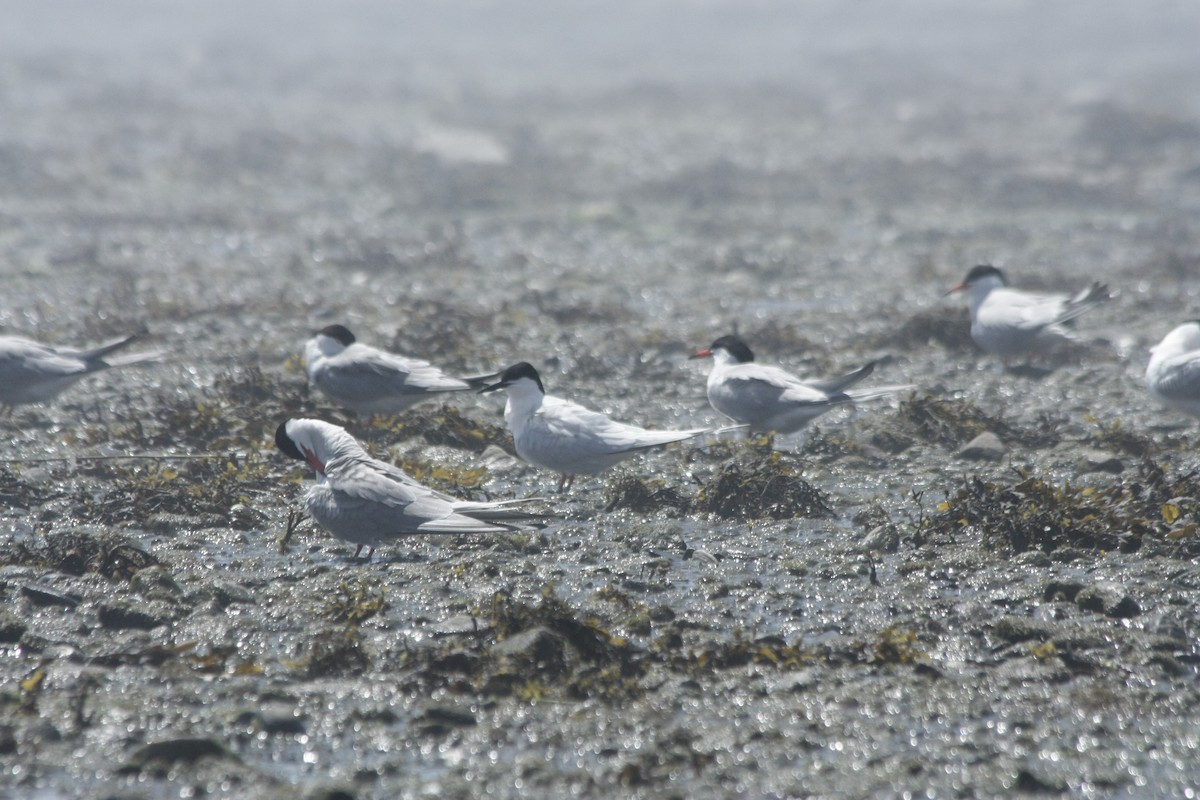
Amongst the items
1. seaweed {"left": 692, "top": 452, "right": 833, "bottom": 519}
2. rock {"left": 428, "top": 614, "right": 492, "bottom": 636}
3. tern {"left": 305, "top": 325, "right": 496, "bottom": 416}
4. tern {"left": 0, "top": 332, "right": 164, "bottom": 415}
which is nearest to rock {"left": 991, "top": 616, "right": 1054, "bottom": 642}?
seaweed {"left": 692, "top": 452, "right": 833, "bottom": 519}

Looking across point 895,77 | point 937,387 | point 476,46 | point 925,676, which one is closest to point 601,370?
point 937,387

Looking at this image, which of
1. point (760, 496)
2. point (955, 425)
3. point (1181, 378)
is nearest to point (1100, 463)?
point (1181, 378)

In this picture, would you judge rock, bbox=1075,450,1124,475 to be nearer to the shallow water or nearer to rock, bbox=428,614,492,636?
the shallow water

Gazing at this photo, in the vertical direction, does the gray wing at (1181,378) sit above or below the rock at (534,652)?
above

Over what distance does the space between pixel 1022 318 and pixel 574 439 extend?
161 inches

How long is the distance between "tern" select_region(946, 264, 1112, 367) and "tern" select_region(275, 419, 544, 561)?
4656 millimetres

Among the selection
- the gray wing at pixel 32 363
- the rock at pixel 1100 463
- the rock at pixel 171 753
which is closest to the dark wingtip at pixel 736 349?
the rock at pixel 1100 463

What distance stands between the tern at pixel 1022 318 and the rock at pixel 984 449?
203cm

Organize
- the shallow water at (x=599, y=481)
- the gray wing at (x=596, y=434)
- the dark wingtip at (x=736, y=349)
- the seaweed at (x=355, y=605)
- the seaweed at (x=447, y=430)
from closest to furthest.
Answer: the shallow water at (x=599, y=481), the seaweed at (x=355, y=605), the gray wing at (x=596, y=434), the seaweed at (x=447, y=430), the dark wingtip at (x=736, y=349)

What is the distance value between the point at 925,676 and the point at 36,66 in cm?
3124

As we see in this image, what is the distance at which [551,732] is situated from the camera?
3795mm

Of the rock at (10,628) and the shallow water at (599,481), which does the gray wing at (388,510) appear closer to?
the shallow water at (599,481)

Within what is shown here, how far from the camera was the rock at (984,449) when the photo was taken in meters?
6.72

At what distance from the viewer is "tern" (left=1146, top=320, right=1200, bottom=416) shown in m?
6.61
